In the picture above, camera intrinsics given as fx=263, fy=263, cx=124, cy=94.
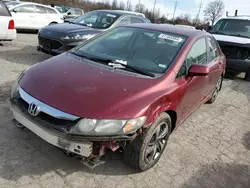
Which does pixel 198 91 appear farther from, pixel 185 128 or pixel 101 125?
pixel 101 125

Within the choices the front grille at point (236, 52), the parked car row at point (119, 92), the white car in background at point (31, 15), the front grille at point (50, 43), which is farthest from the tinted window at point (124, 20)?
the white car in background at point (31, 15)

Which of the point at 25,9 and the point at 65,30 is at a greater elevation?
the point at 65,30

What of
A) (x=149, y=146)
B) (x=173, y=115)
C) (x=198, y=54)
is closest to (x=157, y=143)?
(x=149, y=146)

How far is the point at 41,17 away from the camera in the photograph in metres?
13.0

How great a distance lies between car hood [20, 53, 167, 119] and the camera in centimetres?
253

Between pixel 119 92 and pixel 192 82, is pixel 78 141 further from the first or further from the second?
pixel 192 82

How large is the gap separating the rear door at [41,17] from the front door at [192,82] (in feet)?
34.2

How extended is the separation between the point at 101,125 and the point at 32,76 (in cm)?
115

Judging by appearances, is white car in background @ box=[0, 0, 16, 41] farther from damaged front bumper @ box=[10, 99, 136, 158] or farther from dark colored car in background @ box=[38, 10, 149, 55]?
damaged front bumper @ box=[10, 99, 136, 158]

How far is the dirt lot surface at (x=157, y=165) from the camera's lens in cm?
280

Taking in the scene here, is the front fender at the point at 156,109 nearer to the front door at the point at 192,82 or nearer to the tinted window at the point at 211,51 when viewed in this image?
the front door at the point at 192,82

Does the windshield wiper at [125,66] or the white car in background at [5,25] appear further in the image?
the white car in background at [5,25]

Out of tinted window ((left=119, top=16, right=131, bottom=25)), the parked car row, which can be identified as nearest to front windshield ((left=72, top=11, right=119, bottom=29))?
tinted window ((left=119, top=16, right=131, bottom=25))

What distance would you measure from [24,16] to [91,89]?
1104cm
